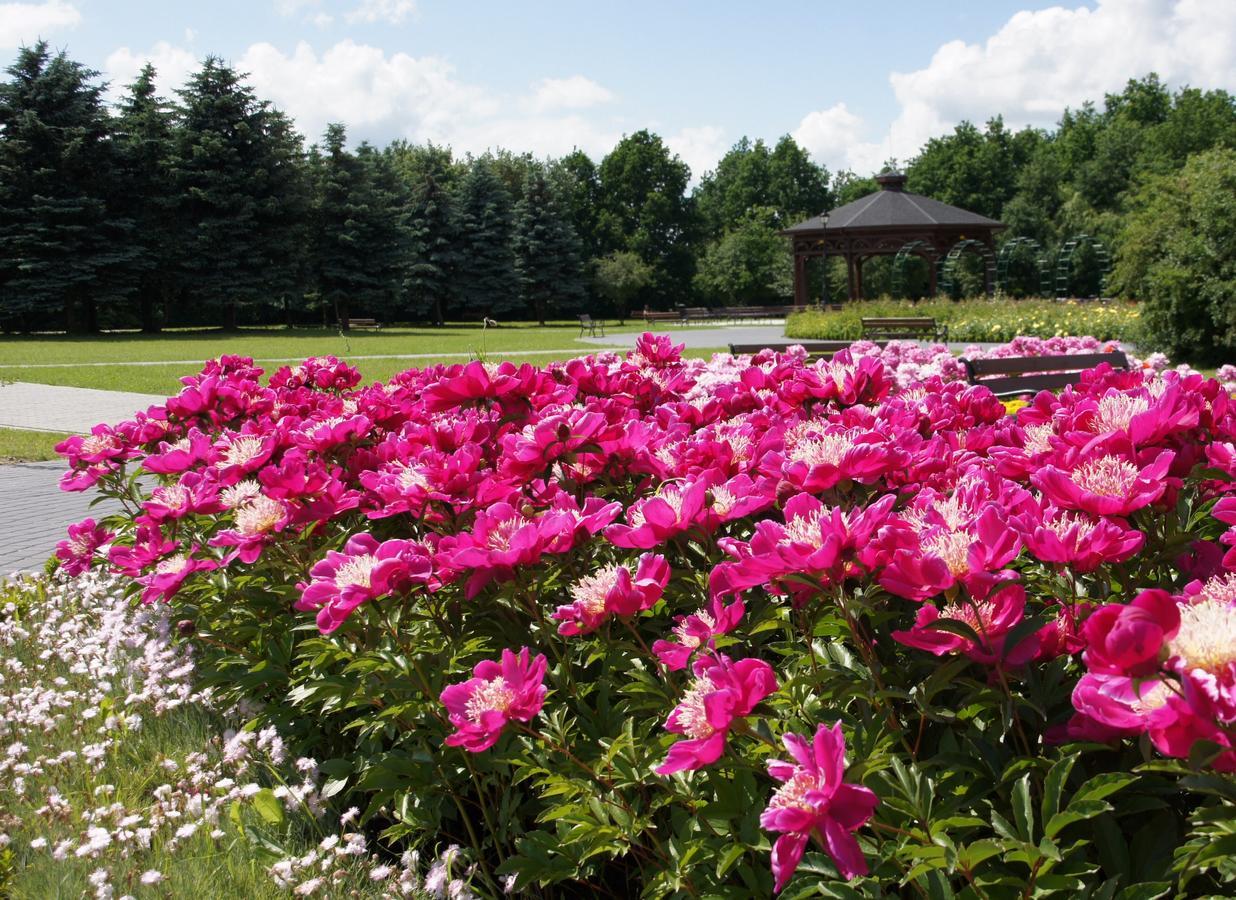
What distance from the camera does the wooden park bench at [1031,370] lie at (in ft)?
16.2

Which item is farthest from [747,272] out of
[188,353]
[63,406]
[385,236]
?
[63,406]

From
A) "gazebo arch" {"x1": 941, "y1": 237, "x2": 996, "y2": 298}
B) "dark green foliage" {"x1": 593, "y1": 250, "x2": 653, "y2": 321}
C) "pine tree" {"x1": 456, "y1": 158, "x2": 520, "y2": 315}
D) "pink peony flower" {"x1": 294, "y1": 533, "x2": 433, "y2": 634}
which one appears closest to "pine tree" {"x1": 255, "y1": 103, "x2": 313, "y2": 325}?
"pine tree" {"x1": 456, "y1": 158, "x2": 520, "y2": 315}

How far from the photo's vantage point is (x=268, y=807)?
221 cm

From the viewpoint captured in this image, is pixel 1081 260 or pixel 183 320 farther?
pixel 1081 260

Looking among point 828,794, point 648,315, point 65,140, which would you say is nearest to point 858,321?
point 648,315

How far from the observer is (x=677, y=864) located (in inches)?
57.3

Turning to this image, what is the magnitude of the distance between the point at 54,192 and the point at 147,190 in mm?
3132

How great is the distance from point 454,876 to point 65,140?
38036 mm

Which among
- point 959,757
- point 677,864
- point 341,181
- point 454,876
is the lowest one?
point 454,876

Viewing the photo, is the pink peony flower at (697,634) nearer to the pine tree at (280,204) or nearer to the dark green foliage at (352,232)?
the pine tree at (280,204)

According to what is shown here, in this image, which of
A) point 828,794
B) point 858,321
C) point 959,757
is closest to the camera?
point 828,794

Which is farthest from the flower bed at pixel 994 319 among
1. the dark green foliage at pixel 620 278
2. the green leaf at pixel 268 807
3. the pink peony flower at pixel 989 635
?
the dark green foliage at pixel 620 278

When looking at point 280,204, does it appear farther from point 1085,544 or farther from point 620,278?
point 1085,544

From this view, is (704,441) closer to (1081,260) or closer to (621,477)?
(621,477)
